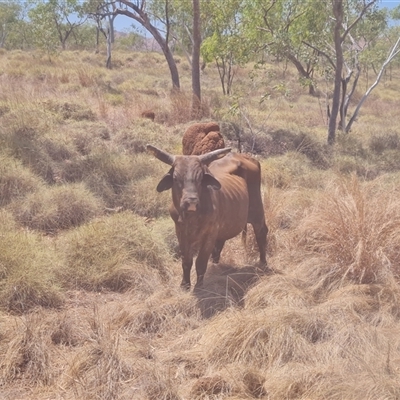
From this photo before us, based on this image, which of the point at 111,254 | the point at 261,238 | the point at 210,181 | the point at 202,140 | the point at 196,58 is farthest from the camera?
the point at 196,58

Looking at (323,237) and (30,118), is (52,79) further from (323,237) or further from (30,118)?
(323,237)

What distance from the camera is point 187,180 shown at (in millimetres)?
5020

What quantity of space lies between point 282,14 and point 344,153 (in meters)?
4.52

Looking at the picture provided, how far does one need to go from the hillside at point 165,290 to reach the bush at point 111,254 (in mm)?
16

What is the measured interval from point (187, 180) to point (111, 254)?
1.65 meters

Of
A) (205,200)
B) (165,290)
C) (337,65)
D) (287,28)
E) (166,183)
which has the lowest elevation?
(165,290)

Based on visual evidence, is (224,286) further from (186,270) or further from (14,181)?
(14,181)

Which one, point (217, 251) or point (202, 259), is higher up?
point (202, 259)

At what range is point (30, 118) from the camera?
10.8 m

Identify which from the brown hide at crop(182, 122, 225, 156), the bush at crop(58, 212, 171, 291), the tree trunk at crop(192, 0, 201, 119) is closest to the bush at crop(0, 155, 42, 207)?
the bush at crop(58, 212, 171, 291)

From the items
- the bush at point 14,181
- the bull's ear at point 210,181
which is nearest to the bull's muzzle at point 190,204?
the bull's ear at point 210,181

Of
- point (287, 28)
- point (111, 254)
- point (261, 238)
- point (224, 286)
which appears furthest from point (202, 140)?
point (287, 28)

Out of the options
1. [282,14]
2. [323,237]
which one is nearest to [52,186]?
[323,237]

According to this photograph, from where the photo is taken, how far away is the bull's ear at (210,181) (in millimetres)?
5203
